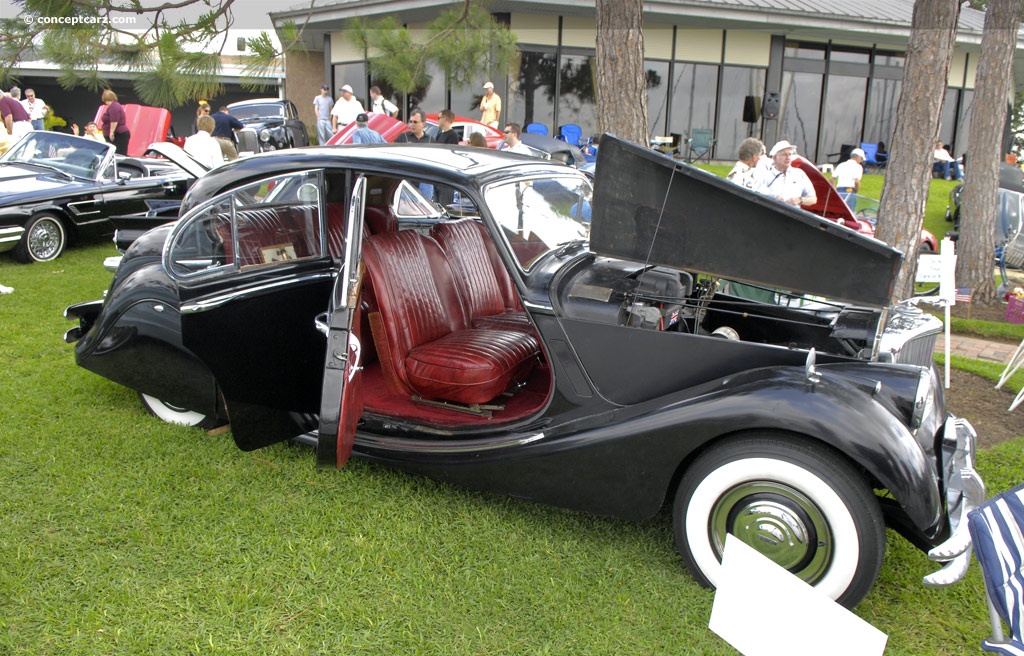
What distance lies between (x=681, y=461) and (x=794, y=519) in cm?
45

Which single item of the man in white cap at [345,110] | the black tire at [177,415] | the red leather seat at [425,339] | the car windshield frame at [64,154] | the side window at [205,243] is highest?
the man in white cap at [345,110]

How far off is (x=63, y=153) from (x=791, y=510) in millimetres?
9643

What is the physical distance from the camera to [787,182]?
6945mm

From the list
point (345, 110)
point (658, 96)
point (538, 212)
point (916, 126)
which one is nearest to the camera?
point (538, 212)

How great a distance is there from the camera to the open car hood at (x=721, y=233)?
2.84 meters

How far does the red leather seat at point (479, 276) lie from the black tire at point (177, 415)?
5.32ft

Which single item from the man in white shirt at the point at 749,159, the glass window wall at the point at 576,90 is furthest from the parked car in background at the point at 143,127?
the man in white shirt at the point at 749,159

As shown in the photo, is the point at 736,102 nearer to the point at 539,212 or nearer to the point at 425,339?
the point at 539,212

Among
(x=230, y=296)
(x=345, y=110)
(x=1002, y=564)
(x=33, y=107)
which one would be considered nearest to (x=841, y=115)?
(x=345, y=110)

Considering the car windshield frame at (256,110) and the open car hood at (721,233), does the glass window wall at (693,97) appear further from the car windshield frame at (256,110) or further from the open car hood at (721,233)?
the open car hood at (721,233)

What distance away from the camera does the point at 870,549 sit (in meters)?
2.59

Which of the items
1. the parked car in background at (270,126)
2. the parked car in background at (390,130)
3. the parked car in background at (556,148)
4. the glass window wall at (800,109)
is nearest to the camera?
the parked car in background at (390,130)

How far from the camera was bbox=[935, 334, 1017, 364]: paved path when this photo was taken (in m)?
6.37

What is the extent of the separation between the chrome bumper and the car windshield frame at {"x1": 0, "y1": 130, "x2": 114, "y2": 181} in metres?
9.41
